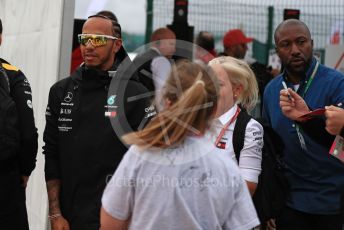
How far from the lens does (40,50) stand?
605cm

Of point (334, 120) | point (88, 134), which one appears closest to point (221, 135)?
point (334, 120)

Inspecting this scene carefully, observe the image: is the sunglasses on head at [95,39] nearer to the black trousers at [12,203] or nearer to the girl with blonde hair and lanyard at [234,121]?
the girl with blonde hair and lanyard at [234,121]

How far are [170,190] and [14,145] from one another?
5.55ft

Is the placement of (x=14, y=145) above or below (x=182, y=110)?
below

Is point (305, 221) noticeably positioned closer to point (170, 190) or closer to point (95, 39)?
point (95, 39)

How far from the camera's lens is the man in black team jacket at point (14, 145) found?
4.15 m

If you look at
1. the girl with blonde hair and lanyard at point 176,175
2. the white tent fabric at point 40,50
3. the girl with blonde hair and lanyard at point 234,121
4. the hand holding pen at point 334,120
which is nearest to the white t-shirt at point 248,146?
the girl with blonde hair and lanyard at point 234,121

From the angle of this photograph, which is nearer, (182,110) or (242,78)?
(182,110)

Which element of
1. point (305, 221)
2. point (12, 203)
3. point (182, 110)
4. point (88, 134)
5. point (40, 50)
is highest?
point (40, 50)

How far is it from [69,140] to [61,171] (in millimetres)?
210

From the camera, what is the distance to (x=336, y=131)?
3.97 meters

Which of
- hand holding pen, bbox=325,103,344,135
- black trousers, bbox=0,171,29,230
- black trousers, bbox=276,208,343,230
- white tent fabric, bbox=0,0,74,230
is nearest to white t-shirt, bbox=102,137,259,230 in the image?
hand holding pen, bbox=325,103,344,135

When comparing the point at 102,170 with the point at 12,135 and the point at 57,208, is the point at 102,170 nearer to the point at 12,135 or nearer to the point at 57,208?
the point at 57,208

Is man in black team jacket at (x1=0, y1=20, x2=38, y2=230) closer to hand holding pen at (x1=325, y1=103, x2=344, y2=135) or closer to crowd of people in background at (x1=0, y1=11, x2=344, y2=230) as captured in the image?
crowd of people in background at (x1=0, y1=11, x2=344, y2=230)
